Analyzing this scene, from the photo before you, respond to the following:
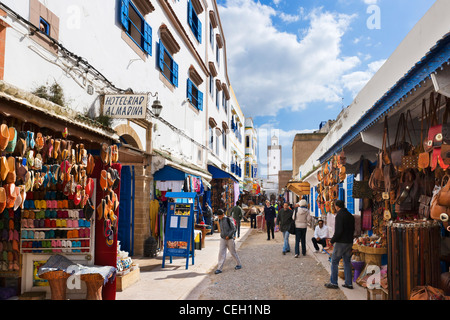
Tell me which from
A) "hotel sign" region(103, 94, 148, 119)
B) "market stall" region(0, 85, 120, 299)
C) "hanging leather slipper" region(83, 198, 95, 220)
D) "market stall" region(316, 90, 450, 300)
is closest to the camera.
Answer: "market stall" region(316, 90, 450, 300)

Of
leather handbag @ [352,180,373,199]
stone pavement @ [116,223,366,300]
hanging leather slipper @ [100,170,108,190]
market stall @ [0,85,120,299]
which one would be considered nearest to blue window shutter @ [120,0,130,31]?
market stall @ [0,85,120,299]

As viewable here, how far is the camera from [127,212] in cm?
1038

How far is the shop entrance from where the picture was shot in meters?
10.3

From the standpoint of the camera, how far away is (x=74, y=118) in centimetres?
511

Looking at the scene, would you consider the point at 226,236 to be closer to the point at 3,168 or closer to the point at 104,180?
the point at 104,180

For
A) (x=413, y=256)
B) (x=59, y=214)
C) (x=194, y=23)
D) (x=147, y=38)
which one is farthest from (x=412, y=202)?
(x=194, y=23)

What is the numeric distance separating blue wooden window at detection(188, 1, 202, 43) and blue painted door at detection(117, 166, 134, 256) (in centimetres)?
877

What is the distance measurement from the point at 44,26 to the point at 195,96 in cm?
1143

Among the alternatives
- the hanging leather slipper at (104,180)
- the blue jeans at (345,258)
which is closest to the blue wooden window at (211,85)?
the blue jeans at (345,258)

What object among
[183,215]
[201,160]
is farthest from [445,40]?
[201,160]

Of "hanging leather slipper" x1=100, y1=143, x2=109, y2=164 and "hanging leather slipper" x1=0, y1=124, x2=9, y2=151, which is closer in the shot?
"hanging leather slipper" x1=0, y1=124, x2=9, y2=151

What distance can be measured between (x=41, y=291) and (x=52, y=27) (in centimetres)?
456

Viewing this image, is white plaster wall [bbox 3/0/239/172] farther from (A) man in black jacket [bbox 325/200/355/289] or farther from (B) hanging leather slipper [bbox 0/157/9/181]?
(A) man in black jacket [bbox 325/200/355/289]

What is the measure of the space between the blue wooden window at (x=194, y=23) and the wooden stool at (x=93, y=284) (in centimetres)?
1322
